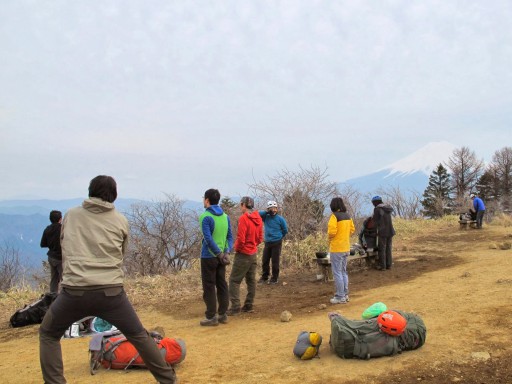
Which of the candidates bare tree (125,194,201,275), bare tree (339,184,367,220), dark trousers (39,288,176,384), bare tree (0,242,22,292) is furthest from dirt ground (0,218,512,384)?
bare tree (0,242,22,292)

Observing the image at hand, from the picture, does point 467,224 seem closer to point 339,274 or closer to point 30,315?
point 339,274

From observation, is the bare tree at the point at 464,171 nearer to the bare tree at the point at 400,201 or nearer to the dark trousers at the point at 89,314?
the bare tree at the point at 400,201

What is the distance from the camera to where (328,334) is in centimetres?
494

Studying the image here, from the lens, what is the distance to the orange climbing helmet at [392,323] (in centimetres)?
405

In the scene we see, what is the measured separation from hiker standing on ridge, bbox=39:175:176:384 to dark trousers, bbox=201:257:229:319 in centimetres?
231

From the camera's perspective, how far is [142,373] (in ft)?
13.7

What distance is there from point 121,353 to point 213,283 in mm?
1776

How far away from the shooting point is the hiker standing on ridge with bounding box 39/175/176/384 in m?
3.24

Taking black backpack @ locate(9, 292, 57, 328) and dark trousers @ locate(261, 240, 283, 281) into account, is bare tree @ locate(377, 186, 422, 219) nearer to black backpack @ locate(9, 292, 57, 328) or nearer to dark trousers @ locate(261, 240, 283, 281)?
dark trousers @ locate(261, 240, 283, 281)

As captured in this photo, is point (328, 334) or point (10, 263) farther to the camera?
point (10, 263)

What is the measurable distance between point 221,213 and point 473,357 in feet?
11.0

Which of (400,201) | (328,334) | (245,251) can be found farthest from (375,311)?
(400,201)

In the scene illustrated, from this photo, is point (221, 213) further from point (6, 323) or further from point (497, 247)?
point (497, 247)

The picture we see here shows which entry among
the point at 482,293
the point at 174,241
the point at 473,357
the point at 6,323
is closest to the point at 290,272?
the point at 482,293
